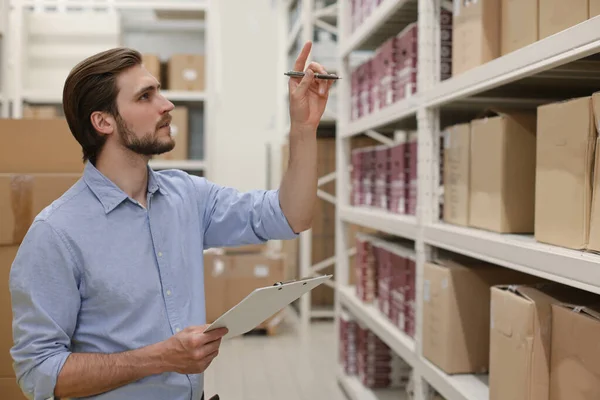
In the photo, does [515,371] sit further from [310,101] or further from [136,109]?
[136,109]

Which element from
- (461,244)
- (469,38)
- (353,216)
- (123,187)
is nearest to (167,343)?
(123,187)

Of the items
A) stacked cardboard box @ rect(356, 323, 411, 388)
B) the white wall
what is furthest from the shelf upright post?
the white wall

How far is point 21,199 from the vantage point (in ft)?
5.68

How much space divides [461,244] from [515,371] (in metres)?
0.43

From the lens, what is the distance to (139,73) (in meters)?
1.53

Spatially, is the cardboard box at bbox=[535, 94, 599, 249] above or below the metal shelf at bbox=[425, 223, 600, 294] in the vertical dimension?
above

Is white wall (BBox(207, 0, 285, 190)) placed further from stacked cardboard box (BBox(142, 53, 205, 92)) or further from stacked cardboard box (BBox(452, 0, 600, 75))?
stacked cardboard box (BBox(452, 0, 600, 75))

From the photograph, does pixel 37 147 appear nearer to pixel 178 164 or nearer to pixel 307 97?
pixel 307 97

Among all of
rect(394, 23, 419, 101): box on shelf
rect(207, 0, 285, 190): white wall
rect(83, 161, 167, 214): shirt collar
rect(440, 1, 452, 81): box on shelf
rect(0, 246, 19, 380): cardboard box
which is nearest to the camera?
rect(83, 161, 167, 214): shirt collar

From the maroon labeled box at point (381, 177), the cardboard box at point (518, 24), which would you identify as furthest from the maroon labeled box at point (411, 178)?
the cardboard box at point (518, 24)

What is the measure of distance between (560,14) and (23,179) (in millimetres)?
1496

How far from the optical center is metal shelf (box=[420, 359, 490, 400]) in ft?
5.51

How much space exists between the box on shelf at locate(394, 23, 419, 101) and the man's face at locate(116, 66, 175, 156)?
1.09 metres

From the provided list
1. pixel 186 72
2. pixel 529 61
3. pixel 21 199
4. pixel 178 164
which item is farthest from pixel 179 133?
pixel 529 61
